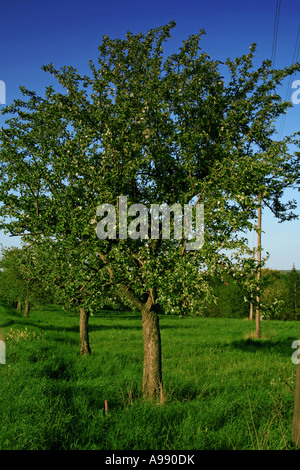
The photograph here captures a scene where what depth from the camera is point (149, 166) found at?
10.8m

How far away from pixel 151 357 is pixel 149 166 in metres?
6.87

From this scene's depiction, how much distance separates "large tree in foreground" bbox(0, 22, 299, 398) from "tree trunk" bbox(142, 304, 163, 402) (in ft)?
0.12

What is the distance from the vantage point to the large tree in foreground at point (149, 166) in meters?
8.70

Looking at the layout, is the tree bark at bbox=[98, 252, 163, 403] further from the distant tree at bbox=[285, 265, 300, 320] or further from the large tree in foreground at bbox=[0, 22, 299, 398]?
the distant tree at bbox=[285, 265, 300, 320]

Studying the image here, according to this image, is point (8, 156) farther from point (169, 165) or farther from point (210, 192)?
point (210, 192)

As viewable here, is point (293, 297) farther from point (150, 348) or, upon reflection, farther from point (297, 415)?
point (297, 415)

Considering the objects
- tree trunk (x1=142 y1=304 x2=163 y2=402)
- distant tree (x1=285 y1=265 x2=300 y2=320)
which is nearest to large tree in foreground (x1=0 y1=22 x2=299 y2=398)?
tree trunk (x1=142 y1=304 x2=163 y2=402)

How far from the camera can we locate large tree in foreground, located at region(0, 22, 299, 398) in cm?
870

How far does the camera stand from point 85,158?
10.0m

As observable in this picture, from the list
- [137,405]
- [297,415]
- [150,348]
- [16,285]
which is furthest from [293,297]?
[297,415]

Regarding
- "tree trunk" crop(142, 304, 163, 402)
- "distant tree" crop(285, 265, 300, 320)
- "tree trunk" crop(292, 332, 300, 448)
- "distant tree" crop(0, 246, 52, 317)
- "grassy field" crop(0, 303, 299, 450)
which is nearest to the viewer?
"tree trunk" crop(292, 332, 300, 448)
